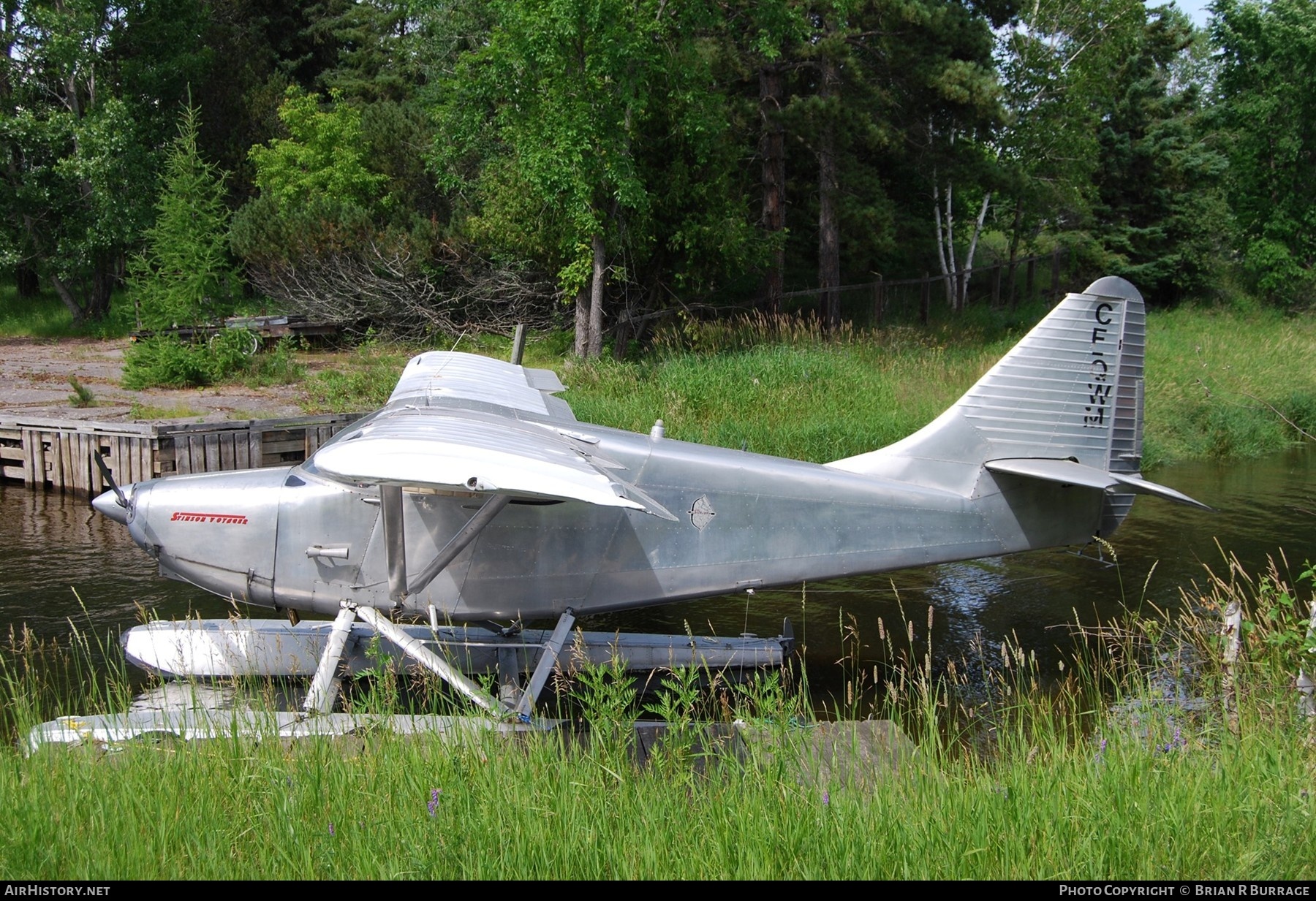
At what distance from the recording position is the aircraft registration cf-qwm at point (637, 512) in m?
6.32

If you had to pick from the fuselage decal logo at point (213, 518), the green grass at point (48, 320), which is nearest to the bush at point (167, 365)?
the green grass at point (48, 320)

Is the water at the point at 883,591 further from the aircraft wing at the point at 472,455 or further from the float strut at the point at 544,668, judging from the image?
the aircraft wing at the point at 472,455

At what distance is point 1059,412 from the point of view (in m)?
7.63

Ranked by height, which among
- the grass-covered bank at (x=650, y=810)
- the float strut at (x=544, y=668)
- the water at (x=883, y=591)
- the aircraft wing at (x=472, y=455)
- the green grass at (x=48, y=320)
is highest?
the green grass at (x=48, y=320)

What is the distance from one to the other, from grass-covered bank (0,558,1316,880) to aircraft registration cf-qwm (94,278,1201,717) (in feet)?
5.72

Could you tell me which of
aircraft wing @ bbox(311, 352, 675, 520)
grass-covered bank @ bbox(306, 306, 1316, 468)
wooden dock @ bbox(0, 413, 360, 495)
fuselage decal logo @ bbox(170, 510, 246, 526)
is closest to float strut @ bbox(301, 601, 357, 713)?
aircraft wing @ bbox(311, 352, 675, 520)

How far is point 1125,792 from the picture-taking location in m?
3.52

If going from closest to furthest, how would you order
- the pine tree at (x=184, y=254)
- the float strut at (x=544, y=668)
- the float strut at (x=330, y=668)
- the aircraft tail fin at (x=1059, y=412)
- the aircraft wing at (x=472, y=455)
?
the aircraft wing at (x=472, y=455) < the float strut at (x=330, y=668) < the float strut at (x=544, y=668) < the aircraft tail fin at (x=1059, y=412) < the pine tree at (x=184, y=254)

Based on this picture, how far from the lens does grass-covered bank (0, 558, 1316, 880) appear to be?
10.3 ft

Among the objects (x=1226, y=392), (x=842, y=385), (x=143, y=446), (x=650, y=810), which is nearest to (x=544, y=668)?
(x=650, y=810)

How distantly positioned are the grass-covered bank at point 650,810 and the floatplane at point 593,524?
170 centimetres

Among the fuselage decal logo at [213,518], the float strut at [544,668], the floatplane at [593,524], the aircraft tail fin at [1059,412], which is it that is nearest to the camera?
the float strut at [544,668]

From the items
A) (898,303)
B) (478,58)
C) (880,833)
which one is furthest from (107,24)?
(880,833)

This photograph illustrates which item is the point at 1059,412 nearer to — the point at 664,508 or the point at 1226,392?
the point at 664,508
